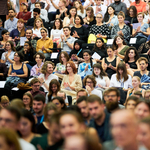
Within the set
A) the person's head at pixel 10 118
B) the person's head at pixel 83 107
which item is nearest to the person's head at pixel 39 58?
the person's head at pixel 83 107

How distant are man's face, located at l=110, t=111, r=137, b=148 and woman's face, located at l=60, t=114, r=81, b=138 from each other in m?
0.41

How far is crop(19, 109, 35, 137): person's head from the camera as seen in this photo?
3062 millimetres

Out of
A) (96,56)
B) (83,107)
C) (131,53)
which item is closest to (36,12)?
(96,56)

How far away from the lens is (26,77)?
6.89 m

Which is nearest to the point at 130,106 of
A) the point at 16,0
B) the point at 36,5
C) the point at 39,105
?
the point at 39,105

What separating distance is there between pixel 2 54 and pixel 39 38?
1.08 meters

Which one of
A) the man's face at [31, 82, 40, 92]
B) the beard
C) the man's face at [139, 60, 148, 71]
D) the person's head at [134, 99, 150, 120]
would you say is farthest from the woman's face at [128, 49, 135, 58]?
the person's head at [134, 99, 150, 120]

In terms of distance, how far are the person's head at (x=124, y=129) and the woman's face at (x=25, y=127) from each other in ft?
4.23

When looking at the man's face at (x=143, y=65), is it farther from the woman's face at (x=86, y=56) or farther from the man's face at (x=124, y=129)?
the man's face at (x=124, y=129)

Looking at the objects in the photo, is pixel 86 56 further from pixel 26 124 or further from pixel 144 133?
pixel 144 133

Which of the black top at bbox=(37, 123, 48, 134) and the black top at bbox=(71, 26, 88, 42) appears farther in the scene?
the black top at bbox=(71, 26, 88, 42)

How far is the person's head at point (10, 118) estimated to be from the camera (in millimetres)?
2859

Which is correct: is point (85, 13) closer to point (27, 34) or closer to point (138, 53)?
point (27, 34)

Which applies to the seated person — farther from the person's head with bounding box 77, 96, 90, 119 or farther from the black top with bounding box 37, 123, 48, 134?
the black top with bounding box 37, 123, 48, 134
